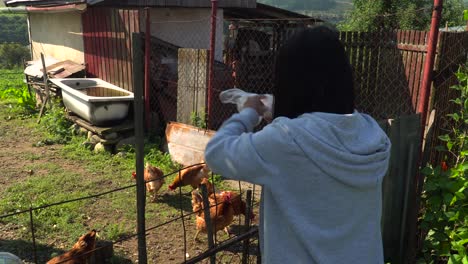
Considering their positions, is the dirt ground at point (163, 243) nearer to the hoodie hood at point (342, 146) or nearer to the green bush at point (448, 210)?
the green bush at point (448, 210)

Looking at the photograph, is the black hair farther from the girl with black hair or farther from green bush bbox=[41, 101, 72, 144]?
green bush bbox=[41, 101, 72, 144]

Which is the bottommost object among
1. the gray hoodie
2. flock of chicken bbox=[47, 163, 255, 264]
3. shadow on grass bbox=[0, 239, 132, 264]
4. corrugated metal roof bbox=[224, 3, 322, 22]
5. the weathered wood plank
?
shadow on grass bbox=[0, 239, 132, 264]

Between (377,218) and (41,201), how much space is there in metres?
4.74

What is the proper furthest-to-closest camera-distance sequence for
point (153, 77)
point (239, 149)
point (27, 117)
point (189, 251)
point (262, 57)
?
point (27, 117)
point (262, 57)
point (153, 77)
point (189, 251)
point (239, 149)

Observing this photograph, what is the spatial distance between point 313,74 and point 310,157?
10.3 inches

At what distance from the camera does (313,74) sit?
1389 millimetres

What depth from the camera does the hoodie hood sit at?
4.42 ft

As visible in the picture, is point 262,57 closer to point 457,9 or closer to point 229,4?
point 229,4

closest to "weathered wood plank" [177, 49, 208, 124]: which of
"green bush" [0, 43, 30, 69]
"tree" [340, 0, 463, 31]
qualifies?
"tree" [340, 0, 463, 31]

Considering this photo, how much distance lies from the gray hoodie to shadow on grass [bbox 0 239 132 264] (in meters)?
2.92

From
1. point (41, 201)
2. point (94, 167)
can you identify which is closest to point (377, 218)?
point (41, 201)

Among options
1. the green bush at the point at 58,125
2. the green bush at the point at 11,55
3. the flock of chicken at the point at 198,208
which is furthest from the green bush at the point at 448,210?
the green bush at the point at 11,55

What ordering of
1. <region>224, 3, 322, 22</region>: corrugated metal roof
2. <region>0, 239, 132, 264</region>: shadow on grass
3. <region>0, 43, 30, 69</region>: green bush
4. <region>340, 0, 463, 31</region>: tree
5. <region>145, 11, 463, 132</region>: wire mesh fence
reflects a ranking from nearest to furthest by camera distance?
<region>0, 239, 132, 264</region>: shadow on grass < <region>145, 11, 463, 132</region>: wire mesh fence < <region>224, 3, 322, 22</region>: corrugated metal roof < <region>340, 0, 463, 31</region>: tree < <region>0, 43, 30, 69</region>: green bush

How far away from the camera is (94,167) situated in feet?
22.1
